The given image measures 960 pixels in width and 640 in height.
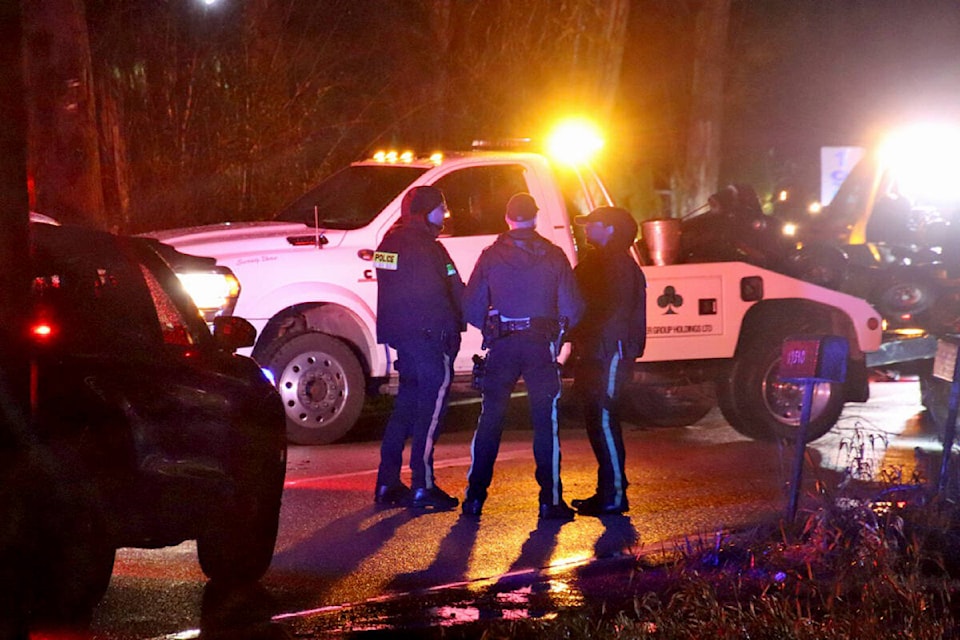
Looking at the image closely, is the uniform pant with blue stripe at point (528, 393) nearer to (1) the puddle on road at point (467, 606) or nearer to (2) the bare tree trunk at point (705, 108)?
(1) the puddle on road at point (467, 606)

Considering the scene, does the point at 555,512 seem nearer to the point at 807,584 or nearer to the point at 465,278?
the point at 807,584

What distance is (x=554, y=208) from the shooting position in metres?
10.9

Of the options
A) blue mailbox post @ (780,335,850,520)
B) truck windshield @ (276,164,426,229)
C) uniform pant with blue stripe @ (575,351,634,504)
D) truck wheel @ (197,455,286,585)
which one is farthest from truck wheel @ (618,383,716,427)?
truck wheel @ (197,455,286,585)

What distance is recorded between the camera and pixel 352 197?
10953 mm

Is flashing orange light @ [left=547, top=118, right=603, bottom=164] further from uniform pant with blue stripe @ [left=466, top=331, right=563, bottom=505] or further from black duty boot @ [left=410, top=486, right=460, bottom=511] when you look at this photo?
black duty boot @ [left=410, top=486, right=460, bottom=511]

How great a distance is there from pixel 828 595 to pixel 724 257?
5.50m

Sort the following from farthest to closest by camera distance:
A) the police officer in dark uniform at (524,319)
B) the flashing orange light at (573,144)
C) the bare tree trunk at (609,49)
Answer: the bare tree trunk at (609,49), the flashing orange light at (573,144), the police officer in dark uniform at (524,319)

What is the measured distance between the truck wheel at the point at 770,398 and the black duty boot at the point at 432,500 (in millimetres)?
3479

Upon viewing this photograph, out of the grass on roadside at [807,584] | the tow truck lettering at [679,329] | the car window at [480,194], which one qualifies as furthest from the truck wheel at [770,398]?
the grass on roadside at [807,584]

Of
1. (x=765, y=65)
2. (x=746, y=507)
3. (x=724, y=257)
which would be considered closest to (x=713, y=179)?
(x=765, y=65)

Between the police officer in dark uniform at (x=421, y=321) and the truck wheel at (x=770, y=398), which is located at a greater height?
the police officer in dark uniform at (x=421, y=321)

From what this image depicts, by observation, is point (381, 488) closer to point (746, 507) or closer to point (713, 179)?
point (746, 507)

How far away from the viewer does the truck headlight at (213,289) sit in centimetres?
987

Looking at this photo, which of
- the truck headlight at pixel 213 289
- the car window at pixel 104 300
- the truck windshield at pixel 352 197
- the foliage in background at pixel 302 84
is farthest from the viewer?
the foliage in background at pixel 302 84
